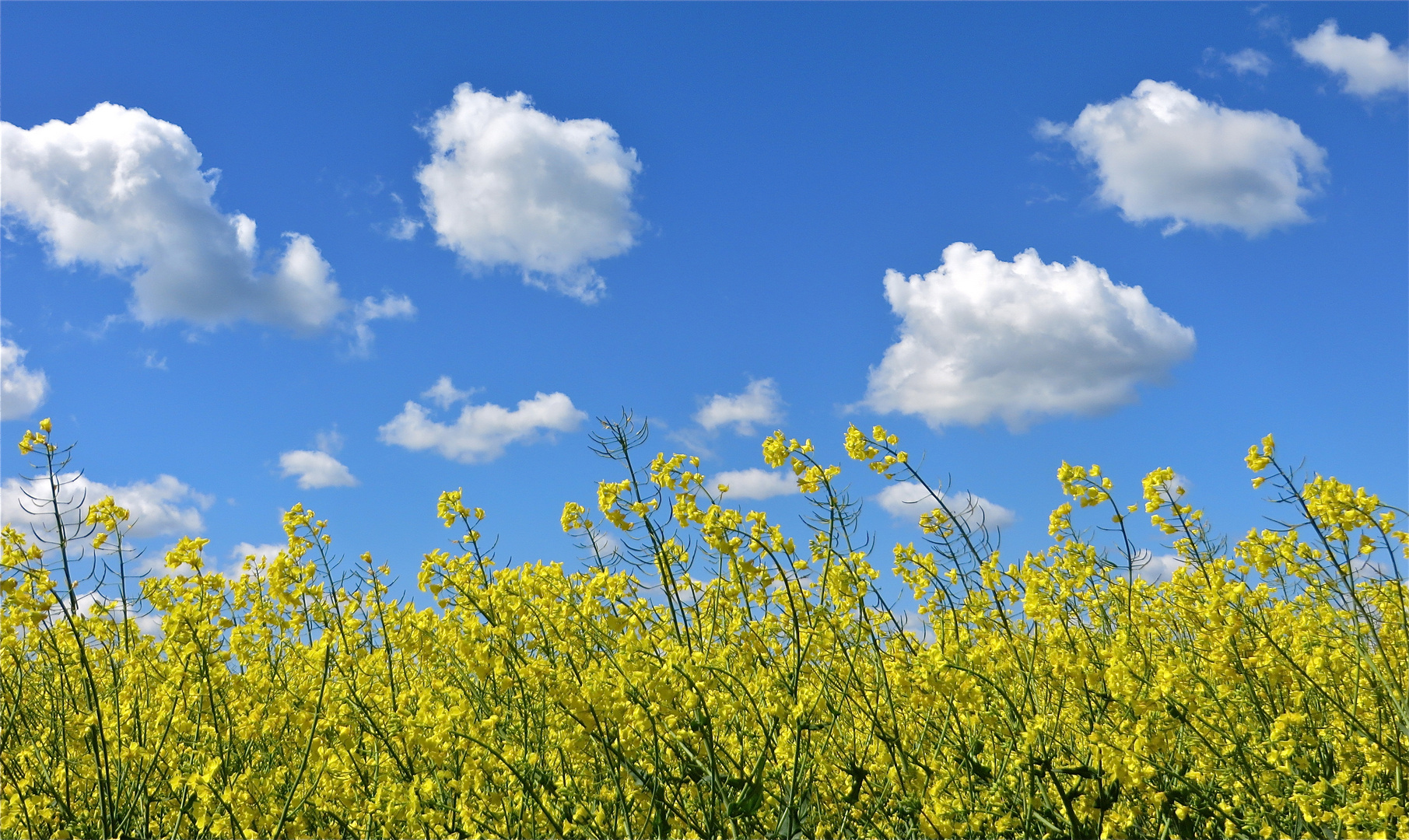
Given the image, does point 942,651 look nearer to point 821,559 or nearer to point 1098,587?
point 821,559

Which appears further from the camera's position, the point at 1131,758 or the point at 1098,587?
the point at 1098,587

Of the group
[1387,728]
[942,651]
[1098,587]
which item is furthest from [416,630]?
[1387,728]

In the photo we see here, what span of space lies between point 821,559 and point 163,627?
8.89 feet

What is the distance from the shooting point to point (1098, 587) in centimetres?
531

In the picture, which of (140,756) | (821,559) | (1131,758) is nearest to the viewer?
(1131,758)

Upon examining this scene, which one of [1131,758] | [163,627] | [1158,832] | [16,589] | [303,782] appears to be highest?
[16,589]

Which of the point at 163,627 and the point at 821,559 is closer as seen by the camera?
the point at 163,627

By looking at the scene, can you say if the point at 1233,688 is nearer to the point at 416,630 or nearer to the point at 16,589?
the point at 416,630

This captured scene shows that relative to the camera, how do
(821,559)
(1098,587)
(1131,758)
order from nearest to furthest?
(1131,758), (821,559), (1098,587)

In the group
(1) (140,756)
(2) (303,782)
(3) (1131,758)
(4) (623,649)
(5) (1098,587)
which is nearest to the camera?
(3) (1131,758)

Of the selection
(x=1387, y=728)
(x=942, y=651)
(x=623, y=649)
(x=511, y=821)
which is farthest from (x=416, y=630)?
(x=1387, y=728)

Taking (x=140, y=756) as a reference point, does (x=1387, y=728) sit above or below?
below

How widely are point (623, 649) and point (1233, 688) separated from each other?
3172 mm

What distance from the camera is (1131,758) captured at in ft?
9.01
